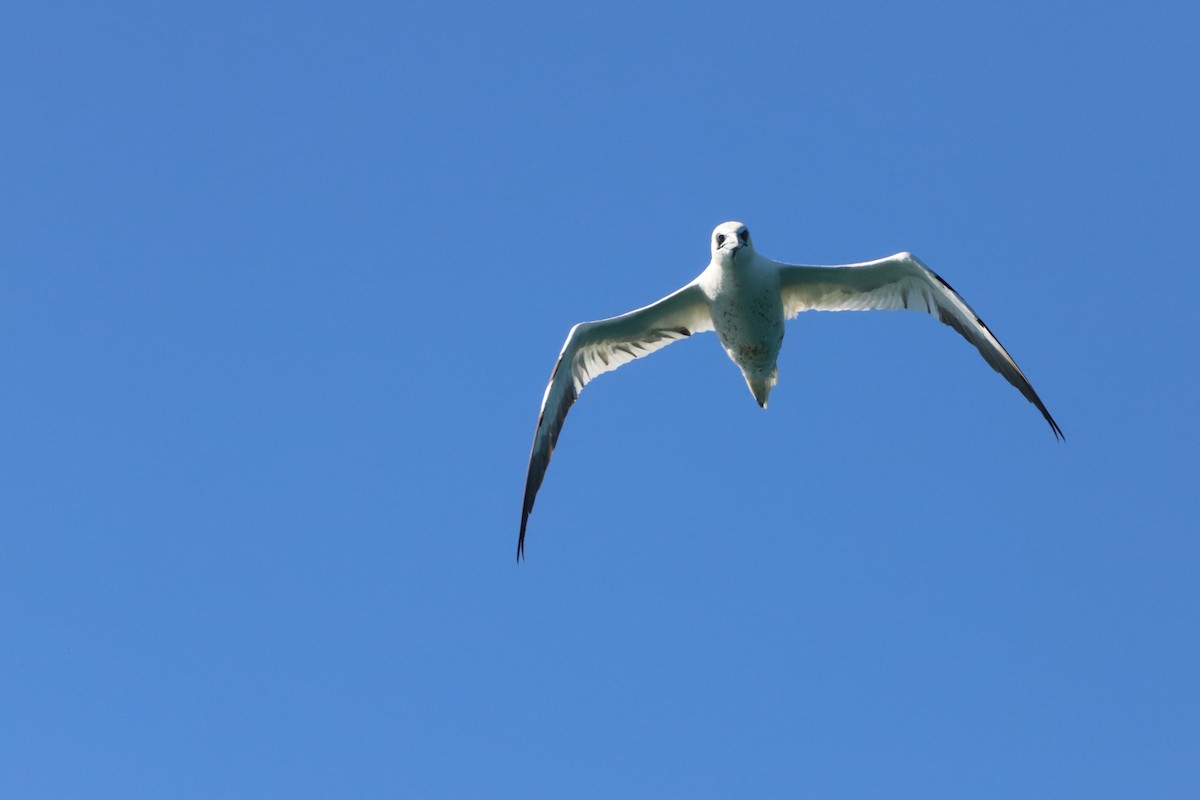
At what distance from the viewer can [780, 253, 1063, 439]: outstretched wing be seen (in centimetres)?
1717

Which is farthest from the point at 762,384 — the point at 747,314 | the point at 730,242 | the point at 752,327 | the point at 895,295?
the point at 730,242

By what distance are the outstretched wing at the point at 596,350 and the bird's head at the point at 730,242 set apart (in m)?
1.51

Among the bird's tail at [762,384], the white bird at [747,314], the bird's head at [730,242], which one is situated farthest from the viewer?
the bird's tail at [762,384]

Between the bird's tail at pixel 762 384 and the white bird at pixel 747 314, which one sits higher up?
the white bird at pixel 747 314

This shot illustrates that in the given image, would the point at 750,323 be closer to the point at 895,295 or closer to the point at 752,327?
the point at 752,327

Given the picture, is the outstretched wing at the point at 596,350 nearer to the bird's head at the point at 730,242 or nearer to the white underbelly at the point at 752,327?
the white underbelly at the point at 752,327

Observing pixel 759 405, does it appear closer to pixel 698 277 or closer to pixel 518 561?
pixel 698 277

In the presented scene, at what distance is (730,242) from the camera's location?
16422 mm

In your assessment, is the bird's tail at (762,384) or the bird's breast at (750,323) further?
the bird's tail at (762,384)

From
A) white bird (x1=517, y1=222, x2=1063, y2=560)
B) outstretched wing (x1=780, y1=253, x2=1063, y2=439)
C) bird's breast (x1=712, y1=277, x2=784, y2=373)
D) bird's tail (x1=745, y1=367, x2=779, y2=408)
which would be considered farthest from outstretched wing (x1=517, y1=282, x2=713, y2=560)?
outstretched wing (x1=780, y1=253, x2=1063, y2=439)

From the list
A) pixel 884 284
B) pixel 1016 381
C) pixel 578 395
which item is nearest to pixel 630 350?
pixel 578 395

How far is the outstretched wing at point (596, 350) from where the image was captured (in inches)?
723

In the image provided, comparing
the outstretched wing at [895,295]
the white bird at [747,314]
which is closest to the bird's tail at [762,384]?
the white bird at [747,314]

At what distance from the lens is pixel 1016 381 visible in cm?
1730
